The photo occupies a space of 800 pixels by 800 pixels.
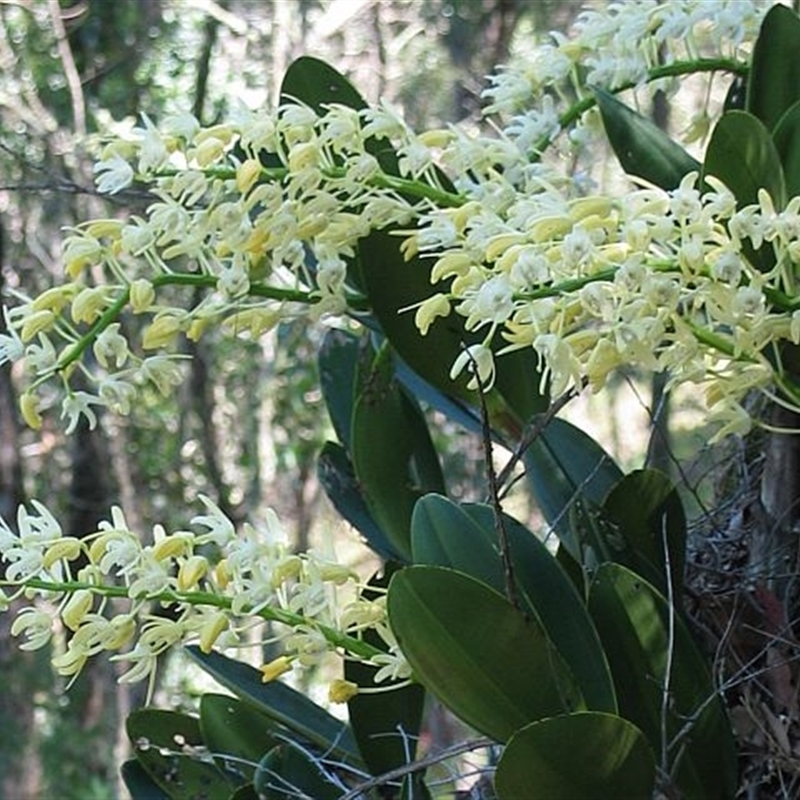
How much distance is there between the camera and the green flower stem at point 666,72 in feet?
2.01

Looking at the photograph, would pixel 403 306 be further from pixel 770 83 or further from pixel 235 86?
pixel 235 86

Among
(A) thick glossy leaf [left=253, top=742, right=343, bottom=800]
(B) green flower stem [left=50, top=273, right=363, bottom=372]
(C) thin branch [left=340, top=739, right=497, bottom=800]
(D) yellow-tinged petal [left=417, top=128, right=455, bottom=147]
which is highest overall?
(D) yellow-tinged petal [left=417, top=128, right=455, bottom=147]

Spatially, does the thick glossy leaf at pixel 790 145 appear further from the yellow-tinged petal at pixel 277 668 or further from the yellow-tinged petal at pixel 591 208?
the yellow-tinged petal at pixel 277 668

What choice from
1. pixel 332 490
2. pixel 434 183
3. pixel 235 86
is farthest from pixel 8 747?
pixel 434 183

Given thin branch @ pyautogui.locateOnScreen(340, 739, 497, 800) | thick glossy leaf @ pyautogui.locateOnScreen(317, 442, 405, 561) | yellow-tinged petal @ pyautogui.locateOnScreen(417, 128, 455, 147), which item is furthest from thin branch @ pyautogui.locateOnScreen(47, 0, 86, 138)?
thin branch @ pyautogui.locateOnScreen(340, 739, 497, 800)

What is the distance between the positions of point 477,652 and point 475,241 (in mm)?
141

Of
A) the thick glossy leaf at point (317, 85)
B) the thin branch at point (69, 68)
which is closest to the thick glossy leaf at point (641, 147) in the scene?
the thick glossy leaf at point (317, 85)

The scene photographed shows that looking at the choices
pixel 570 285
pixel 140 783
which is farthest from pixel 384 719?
pixel 570 285

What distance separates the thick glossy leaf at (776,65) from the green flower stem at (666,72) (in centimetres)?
2

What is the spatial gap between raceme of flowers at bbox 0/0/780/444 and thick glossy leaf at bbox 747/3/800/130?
Answer: 0.02 meters

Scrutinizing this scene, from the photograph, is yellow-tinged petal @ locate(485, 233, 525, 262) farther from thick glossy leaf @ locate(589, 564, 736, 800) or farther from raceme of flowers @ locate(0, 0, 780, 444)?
thick glossy leaf @ locate(589, 564, 736, 800)

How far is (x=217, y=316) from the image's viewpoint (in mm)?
553

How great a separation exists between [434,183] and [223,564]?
188 mm

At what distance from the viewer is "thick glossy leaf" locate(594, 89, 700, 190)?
0.61 m
